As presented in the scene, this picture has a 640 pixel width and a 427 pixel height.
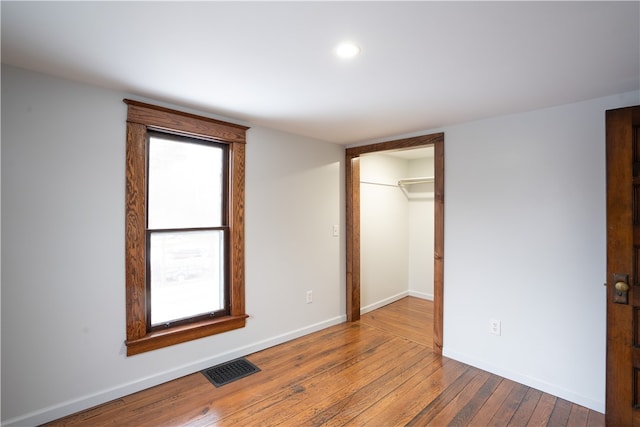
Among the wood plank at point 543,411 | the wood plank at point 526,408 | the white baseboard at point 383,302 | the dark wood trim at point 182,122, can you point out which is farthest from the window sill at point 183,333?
the wood plank at point 543,411

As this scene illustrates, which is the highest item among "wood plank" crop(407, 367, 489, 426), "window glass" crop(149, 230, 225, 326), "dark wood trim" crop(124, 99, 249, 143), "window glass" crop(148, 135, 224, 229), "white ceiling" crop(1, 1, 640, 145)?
"white ceiling" crop(1, 1, 640, 145)

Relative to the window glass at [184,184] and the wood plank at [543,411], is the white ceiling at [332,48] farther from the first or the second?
the wood plank at [543,411]

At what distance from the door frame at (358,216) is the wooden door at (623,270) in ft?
4.12

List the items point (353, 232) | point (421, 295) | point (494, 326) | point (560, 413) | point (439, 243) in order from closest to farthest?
point (560, 413) < point (494, 326) < point (439, 243) < point (353, 232) < point (421, 295)

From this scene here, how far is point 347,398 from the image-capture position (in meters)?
2.29

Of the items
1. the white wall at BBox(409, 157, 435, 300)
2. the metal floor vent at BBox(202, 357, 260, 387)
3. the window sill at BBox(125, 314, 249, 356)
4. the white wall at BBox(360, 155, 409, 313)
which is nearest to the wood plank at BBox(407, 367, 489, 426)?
the metal floor vent at BBox(202, 357, 260, 387)

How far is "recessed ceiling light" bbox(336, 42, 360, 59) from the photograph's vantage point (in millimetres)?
1596

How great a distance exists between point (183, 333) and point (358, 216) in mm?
2380

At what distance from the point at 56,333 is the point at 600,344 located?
374cm

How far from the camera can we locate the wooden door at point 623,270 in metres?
1.89

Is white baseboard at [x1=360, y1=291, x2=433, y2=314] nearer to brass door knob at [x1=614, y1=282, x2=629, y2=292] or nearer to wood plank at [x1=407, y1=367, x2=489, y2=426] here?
wood plank at [x1=407, y1=367, x2=489, y2=426]

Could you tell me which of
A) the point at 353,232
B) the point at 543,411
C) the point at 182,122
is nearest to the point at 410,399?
the point at 543,411

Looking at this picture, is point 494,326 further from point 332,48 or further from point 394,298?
point 332,48

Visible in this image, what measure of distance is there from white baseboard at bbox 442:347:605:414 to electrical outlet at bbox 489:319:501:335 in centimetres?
30
